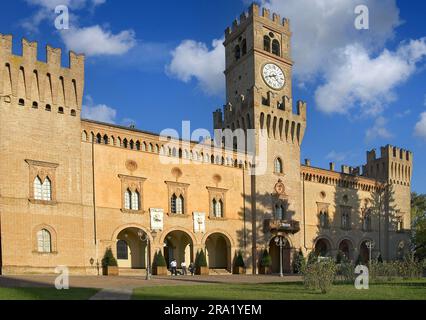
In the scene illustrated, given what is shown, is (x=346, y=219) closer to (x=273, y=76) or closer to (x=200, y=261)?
(x=273, y=76)

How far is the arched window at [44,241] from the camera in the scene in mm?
36125

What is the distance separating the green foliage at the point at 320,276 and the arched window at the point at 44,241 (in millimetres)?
19882

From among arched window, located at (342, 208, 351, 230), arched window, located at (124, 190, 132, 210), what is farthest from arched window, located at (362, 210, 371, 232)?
arched window, located at (124, 190, 132, 210)

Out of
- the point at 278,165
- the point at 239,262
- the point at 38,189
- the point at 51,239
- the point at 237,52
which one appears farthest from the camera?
the point at 237,52

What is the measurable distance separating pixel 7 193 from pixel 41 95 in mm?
7649

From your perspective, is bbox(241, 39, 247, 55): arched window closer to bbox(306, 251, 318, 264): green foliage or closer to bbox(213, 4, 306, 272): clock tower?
bbox(213, 4, 306, 272): clock tower

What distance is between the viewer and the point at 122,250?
43.3 meters

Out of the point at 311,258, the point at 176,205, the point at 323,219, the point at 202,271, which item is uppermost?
the point at 176,205

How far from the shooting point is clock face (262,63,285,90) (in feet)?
181

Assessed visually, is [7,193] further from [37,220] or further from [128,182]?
[128,182]

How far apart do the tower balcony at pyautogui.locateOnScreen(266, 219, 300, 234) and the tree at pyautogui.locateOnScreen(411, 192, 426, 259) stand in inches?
599

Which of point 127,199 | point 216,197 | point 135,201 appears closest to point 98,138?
point 127,199

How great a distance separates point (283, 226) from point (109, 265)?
62.2ft
